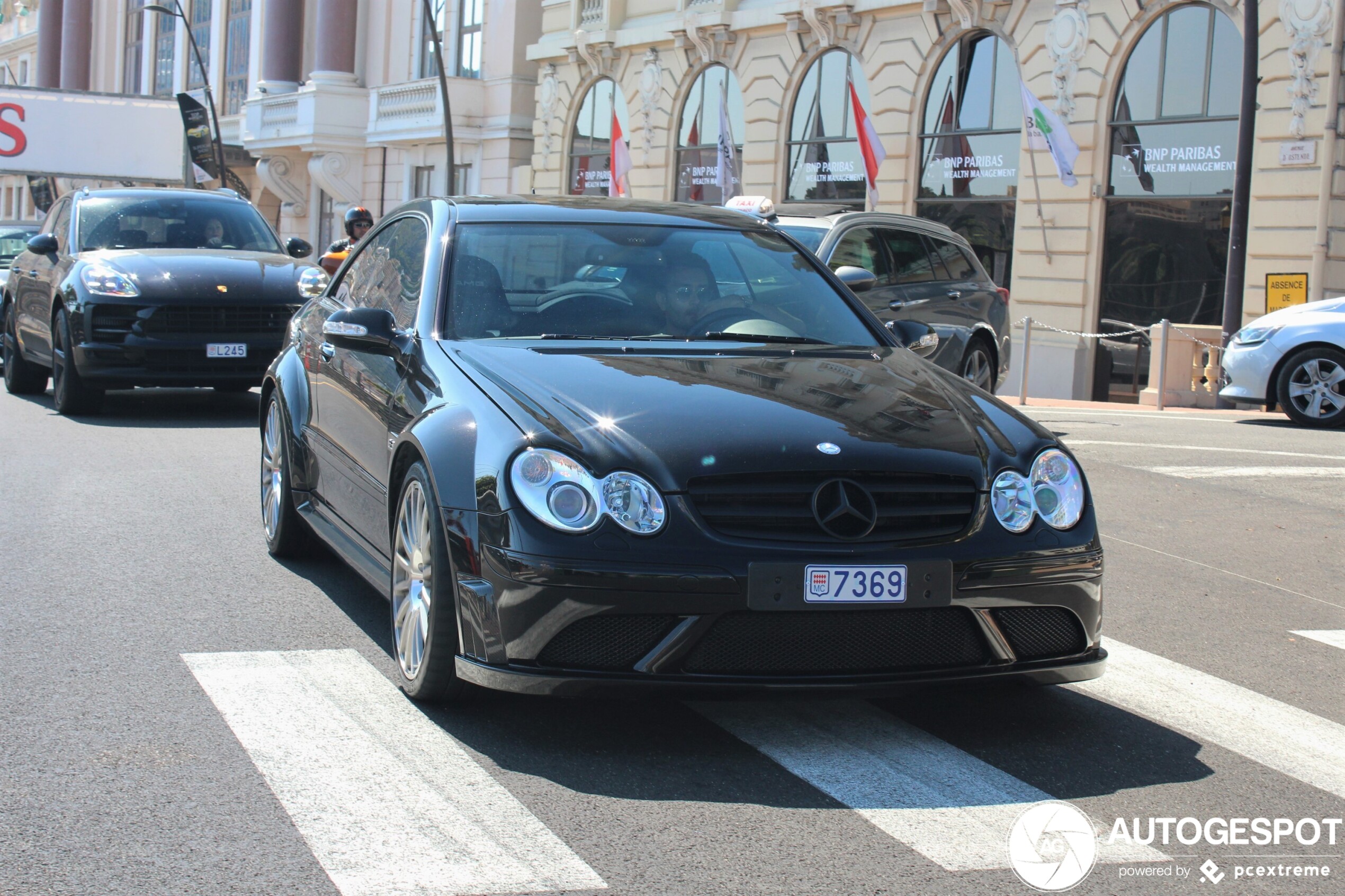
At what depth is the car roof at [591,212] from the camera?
5.64 m

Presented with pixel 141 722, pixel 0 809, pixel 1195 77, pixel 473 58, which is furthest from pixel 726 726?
pixel 473 58

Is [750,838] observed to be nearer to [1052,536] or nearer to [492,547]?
[492,547]

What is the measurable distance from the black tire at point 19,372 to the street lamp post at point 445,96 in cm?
1992

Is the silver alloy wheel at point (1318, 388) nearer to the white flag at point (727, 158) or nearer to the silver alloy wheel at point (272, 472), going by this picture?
the silver alloy wheel at point (272, 472)

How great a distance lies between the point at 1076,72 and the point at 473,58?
68.2ft

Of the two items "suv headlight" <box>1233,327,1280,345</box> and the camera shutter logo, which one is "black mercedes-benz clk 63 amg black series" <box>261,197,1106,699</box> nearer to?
the camera shutter logo

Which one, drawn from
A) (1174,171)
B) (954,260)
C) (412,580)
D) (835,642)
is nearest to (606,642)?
(835,642)

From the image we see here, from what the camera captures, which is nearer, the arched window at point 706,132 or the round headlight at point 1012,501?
the round headlight at point 1012,501

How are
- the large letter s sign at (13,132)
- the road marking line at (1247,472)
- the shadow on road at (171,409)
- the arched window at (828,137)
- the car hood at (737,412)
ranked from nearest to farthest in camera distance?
the car hood at (737,412) → the road marking line at (1247,472) → the shadow on road at (171,409) → the arched window at (828,137) → the large letter s sign at (13,132)

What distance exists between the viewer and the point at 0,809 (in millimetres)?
3545

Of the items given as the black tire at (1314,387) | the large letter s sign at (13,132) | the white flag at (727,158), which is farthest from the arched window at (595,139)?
the black tire at (1314,387)

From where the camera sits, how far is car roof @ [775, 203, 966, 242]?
1175 centimetres

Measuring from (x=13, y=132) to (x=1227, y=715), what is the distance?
2929cm

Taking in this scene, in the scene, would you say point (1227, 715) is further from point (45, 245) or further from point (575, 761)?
point (45, 245)
